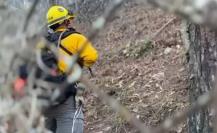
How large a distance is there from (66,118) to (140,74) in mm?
3914

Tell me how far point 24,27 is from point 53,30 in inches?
152

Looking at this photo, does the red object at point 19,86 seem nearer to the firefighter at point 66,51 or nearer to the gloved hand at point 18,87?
the gloved hand at point 18,87

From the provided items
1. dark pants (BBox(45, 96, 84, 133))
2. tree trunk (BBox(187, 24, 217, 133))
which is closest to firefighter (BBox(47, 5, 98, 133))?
dark pants (BBox(45, 96, 84, 133))

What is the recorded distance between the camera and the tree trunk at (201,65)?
5.76 meters

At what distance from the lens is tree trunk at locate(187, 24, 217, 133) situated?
18.9ft

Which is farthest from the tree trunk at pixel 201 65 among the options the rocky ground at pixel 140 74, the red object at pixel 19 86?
the red object at pixel 19 86

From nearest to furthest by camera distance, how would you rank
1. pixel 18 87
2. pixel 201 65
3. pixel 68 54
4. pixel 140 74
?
pixel 18 87 < pixel 68 54 < pixel 201 65 < pixel 140 74

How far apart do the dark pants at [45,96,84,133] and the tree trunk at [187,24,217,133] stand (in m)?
1.14

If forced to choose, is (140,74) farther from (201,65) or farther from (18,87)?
(18,87)

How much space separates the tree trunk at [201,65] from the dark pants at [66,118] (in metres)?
1.14

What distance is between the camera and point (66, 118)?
5.95 metres

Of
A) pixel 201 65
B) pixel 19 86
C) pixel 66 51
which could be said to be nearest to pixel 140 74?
pixel 201 65

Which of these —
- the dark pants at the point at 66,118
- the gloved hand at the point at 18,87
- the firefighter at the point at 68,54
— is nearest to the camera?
the gloved hand at the point at 18,87

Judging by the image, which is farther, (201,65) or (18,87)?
(201,65)
